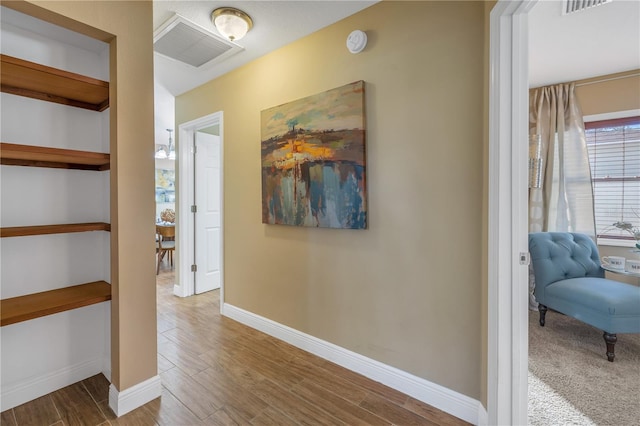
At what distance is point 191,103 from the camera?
3.38m

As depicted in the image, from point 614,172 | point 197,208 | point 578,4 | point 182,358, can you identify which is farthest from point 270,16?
point 614,172

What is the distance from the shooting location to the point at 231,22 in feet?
6.53

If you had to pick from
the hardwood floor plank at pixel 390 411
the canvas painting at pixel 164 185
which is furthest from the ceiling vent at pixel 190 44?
the canvas painting at pixel 164 185

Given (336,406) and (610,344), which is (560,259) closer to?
(610,344)

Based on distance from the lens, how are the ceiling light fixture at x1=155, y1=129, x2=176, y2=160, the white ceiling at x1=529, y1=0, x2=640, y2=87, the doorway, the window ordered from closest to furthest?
the white ceiling at x1=529, y1=0, x2=640, y2=87, the window, the doorway, the ceiling light fixture at x1=155, y1=129, x2=176, y2=160

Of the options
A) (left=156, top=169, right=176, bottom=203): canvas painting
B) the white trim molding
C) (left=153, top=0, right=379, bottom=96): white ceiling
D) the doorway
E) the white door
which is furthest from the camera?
(left=156, top=169, right=176, bottom=203): canvas painting

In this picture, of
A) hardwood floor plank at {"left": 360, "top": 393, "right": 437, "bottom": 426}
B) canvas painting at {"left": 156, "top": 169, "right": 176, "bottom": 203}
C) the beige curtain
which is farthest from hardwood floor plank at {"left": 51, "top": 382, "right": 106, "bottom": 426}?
canvas painting at {"left": 156, "top": 169, "right": 176, "bottom": 203}

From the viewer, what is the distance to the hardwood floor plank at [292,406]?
1.58 metres

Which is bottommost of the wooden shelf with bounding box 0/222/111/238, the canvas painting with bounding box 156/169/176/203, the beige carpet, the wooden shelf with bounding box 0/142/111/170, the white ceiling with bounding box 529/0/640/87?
the beige carpet

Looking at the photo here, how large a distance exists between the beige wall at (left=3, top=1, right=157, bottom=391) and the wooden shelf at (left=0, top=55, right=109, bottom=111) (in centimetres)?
14

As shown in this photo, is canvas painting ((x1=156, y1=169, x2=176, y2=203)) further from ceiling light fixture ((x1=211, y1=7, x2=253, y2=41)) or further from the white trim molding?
the white trim molding

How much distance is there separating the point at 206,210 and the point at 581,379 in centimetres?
384

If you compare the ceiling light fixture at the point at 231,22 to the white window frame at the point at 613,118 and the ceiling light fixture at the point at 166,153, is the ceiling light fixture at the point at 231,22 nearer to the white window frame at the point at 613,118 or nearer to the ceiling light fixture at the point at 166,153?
the white window frame at the point at 613,118

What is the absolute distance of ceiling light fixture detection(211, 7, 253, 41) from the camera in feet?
6.38
